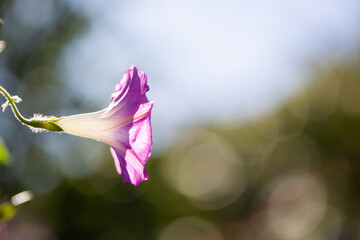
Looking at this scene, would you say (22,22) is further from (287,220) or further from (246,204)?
(246,204)

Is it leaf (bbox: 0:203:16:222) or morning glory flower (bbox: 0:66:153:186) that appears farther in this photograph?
morning glory flower (bbox: 0:66:153:186)

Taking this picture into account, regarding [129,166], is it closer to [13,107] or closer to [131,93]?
[131,93]

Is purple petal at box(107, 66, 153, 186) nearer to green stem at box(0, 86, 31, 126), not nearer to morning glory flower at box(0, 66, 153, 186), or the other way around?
morning glory flower at box(0, 66, 153, 186)

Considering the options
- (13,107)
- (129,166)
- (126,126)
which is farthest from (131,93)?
(13,107)

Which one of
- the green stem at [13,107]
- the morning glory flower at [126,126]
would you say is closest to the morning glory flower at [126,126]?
the morning glory flower at [126,126]

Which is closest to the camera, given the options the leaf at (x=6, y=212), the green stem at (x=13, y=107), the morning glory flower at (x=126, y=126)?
the green stem at (x=13, y=107)

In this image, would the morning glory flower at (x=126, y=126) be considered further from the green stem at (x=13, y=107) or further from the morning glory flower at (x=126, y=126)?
the green stem at (x=13, y=107)

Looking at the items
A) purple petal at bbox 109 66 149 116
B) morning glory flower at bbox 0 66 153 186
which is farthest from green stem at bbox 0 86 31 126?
purple petal at bbox 109 66 149 116

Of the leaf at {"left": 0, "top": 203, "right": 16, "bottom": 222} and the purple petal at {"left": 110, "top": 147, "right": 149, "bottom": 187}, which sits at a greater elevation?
the leaf at {"left": 0, "top": 203, "right": 16, "bottom": 222}
